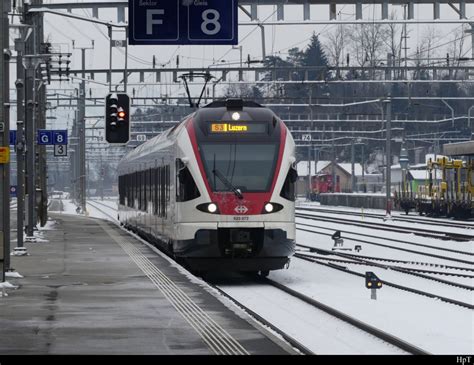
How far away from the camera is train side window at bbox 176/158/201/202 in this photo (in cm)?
2172

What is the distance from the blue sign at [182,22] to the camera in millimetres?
23938

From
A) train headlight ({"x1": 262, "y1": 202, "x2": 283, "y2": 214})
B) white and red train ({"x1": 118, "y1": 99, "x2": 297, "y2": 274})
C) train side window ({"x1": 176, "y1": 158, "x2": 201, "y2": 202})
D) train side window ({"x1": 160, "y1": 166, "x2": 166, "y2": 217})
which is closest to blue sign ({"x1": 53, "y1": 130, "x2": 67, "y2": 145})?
train side window ({"x1": 160, "y1": 166, "x2": 166, "y2": 217})

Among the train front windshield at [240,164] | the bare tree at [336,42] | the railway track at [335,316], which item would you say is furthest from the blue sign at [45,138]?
the bare tree at [336,42]

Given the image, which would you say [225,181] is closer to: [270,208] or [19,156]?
[270,208]

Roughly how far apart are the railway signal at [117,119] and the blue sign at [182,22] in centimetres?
274

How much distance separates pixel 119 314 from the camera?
15.9 meters

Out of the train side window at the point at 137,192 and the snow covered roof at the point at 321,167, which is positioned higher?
the train side window at the point at 137,192

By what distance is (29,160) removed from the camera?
3500cm

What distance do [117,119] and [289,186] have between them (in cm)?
596

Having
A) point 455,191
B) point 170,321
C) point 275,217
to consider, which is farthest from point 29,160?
point 455,191

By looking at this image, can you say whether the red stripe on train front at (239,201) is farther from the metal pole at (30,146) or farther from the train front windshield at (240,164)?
the metal pole at (30,146)

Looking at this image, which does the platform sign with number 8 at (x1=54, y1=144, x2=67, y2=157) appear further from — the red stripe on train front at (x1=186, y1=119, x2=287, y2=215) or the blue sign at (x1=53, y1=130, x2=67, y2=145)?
the red stripe on train front at (x1=186, y1=119, x2=287, y2=215)

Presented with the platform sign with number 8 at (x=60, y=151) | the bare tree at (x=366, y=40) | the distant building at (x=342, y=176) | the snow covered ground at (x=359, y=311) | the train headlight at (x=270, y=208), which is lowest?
the distant building at (x=342, y=176)

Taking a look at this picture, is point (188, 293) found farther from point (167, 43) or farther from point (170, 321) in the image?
point (167, 43)
